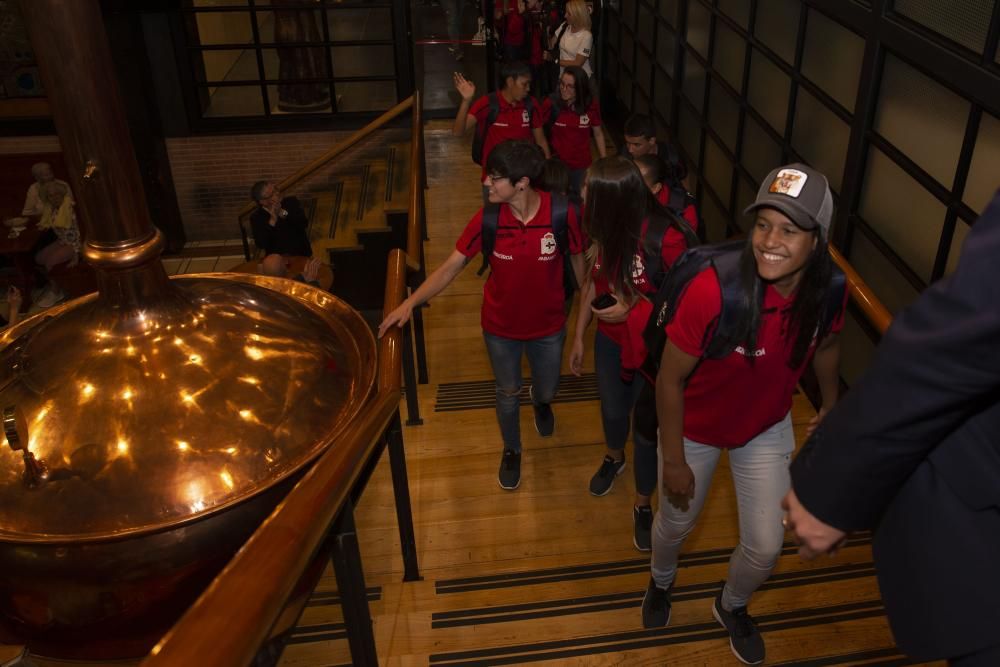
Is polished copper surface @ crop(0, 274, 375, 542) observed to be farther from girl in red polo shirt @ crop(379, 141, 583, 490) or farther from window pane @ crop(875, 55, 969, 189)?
window pane @ crop(875, 55, 969, 189)

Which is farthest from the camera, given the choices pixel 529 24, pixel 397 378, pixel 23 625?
pixel 529 24

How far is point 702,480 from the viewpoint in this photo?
2660 mm

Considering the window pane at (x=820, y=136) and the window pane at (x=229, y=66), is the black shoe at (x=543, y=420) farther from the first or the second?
the window pane at (x=229, y=66)

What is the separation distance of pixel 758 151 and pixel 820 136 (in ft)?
2.80

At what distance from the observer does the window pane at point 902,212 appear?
3.62m

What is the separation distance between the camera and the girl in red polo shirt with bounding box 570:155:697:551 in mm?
3020

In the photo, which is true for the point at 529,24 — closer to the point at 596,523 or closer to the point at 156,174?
the point at 156,174

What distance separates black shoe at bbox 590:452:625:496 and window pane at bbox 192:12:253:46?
796 centimetres

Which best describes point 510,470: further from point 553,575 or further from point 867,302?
point 867,302

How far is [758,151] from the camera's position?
17.6ft

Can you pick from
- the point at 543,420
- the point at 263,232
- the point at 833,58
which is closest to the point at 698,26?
the point at 833,58

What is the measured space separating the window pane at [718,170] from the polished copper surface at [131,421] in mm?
4866

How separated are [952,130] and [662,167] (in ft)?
3.81

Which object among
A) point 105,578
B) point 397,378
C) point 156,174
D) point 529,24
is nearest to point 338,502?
point 105,578
